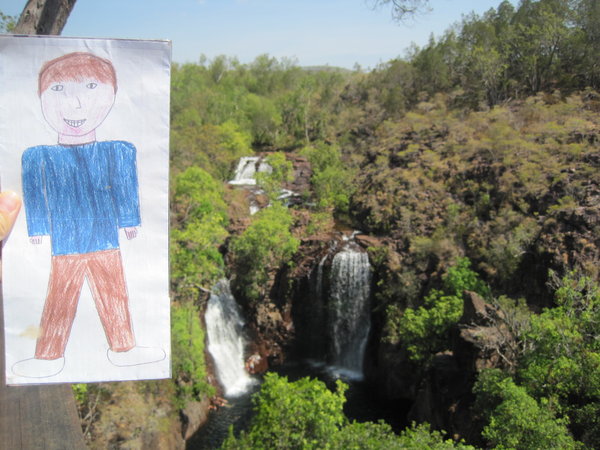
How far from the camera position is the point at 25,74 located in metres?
1.70

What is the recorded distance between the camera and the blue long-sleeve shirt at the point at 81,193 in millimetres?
1751

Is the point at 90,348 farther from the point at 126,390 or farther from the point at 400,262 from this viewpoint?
the point at 400,262

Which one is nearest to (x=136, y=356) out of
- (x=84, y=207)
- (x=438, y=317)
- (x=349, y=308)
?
(x=84, y=207)

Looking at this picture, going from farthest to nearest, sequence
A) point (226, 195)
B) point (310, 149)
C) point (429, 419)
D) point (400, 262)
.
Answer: point (310, 149) < point (226, 195) < point (400, 262) < point (429, 419)

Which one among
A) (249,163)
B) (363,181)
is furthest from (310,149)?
(363,181)

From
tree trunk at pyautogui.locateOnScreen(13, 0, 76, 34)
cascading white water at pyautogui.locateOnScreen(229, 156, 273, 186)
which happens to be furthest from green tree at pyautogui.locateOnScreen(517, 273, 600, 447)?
cascading white water at pyautogui.locateOnScreen(229, 156, 273, 186)

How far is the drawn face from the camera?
175 centimetres

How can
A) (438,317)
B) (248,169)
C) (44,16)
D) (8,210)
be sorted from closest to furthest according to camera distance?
(8,210) < (44,16) < (438,317) < (248,169)

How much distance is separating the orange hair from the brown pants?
68 cm

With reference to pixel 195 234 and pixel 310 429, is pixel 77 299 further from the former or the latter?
pixel 195 234

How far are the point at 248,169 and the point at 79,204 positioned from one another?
24.1m

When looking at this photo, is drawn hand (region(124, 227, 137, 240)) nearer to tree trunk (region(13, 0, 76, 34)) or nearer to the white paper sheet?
the white paper sheet

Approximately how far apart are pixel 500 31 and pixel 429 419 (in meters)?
23.3

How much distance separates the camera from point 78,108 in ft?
5.82
